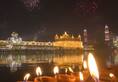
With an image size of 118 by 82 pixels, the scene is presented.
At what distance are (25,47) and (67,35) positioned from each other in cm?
1490

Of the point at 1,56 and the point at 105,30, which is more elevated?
the point at 105,30

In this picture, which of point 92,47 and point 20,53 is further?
point 92,47

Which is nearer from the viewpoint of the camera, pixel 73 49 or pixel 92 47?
pixel 73 49

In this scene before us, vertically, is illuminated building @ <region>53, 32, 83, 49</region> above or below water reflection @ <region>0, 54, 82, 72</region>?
above

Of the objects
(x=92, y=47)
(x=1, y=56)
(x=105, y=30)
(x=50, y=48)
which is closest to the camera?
(x=1, y=56)

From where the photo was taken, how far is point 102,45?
9925cm

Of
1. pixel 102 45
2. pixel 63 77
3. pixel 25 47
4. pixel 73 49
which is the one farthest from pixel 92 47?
pixel 63 77

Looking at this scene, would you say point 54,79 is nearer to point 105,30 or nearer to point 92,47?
point 92,47

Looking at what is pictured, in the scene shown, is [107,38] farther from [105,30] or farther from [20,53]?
[20,53]

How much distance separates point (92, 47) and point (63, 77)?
100.0m

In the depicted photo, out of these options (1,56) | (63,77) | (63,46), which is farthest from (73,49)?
(63,77)

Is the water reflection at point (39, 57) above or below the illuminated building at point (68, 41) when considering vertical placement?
below

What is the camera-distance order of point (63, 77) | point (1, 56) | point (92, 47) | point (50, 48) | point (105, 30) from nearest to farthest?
point (63, 77)
point (1, 56)
point (50, 48)
point (92, 47)
point (105, 30)

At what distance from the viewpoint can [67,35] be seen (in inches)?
3526
